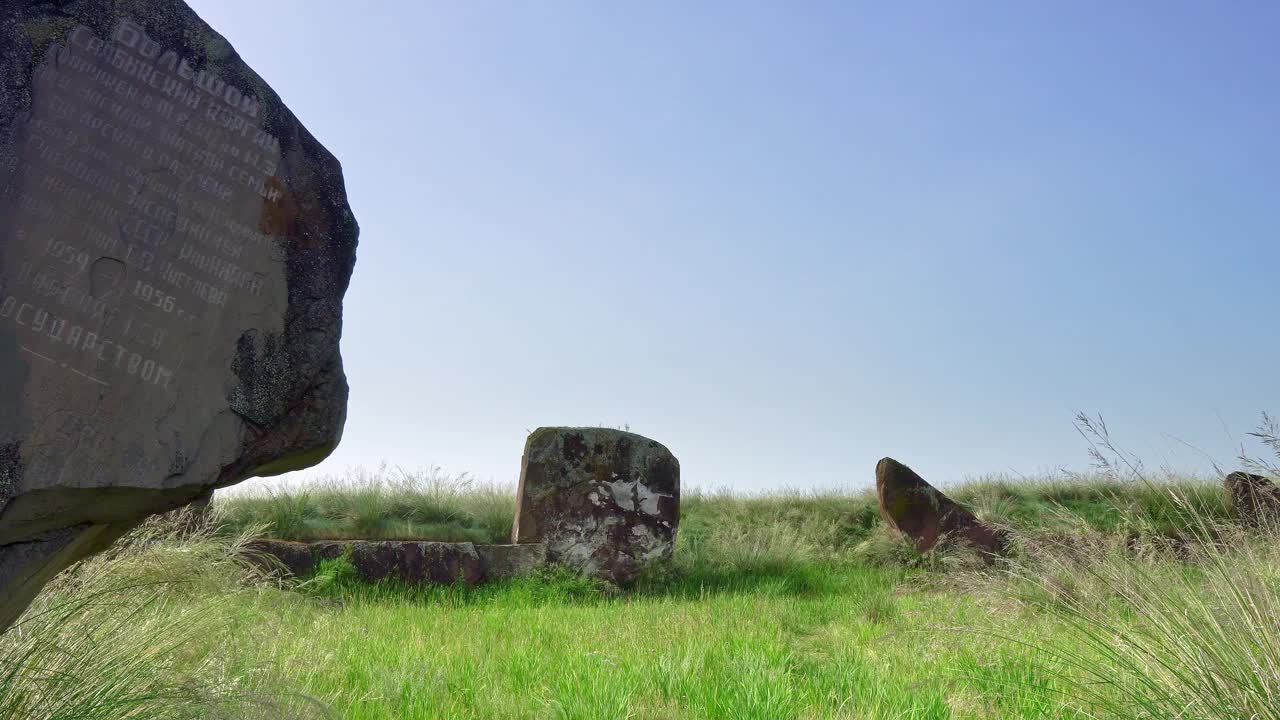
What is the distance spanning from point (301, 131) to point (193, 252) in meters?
0.61

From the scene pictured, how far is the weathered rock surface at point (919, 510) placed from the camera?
9203mm

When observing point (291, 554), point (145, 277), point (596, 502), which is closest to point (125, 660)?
point (145, 277)

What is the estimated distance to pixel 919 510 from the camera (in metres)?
9.28

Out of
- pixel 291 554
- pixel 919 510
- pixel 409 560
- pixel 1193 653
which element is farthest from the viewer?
pixel 919 510

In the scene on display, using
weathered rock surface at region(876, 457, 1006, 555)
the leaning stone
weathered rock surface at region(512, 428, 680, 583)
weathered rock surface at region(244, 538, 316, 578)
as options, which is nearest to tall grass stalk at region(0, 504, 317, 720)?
weathered rock surface at region(244, 538, 316, 578)

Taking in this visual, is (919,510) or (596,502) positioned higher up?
(919,510)

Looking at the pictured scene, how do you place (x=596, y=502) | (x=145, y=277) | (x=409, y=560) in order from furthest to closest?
(x=596, y=502)
(x=409, y=560)
(x=145, y=277)

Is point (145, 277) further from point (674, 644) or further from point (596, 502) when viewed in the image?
point (596, 502)

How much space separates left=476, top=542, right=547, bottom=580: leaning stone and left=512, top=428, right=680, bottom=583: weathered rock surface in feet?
0.35

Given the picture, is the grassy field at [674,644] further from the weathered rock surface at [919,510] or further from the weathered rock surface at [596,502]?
the weathered rock surface at [919,510]

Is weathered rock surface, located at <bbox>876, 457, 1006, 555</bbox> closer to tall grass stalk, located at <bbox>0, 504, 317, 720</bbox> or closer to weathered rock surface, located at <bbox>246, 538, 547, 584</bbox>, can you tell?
weathered rock surface, located at <bbox>246, 538, 547, 584</bbox>

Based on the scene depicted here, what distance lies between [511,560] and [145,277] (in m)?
5.64

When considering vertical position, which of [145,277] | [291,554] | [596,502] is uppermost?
[145,277]

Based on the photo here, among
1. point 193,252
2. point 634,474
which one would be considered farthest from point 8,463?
point 634,474
